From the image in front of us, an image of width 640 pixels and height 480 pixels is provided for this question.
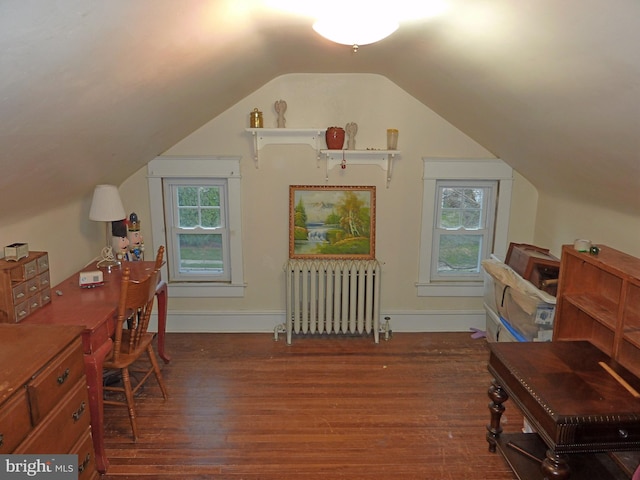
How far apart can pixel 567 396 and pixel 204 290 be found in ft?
9.79

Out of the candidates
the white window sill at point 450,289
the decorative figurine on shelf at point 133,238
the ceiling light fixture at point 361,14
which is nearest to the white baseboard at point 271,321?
the white window sill at point 450,289

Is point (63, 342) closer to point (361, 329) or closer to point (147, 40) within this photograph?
point (147, 40)

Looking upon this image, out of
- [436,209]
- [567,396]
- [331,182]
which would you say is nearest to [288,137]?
[331,182]

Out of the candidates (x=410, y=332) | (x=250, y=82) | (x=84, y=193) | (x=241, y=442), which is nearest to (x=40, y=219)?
(x=84, y=193)

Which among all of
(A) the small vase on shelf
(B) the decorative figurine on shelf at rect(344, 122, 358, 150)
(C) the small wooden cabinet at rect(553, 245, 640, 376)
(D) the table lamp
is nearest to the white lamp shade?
(D) the table lamp

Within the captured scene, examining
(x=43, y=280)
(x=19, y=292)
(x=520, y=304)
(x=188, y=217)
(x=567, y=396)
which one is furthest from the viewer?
(x=188, y=217)

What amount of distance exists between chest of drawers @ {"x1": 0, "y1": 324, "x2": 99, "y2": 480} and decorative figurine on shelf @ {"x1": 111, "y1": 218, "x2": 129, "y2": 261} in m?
1.47

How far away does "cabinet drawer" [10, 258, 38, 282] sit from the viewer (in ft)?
7.03

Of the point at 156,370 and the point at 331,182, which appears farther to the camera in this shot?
the point at 331,182

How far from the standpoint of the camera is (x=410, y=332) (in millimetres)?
4078

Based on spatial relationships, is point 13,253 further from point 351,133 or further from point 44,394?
point 351,133

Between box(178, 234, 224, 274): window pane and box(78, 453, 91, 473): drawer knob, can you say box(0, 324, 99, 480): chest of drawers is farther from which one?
box(178, 234, 224, 274): window pane

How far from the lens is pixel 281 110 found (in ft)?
11.7

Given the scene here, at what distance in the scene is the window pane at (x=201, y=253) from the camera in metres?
3.94
